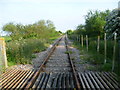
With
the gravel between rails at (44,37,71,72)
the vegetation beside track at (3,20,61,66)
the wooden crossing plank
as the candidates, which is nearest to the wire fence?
the wooden crossing plank

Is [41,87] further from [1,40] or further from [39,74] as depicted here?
[1,40]

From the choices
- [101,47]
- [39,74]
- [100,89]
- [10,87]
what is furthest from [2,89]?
[101,47]

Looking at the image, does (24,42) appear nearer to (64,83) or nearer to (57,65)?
(57,65)

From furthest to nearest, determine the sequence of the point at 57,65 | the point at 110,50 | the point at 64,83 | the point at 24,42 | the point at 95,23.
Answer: the point at 95,23 → the point at 24,42 → the point at 110,50 → the point at 57,65 → the point at 64,83

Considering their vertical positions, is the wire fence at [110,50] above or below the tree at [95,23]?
below

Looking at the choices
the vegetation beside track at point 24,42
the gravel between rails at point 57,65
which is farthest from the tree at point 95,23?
the gravel between rails at point 57,65

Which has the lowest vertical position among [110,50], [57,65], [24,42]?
[57,65]

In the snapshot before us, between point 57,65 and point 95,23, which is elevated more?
point 95,23

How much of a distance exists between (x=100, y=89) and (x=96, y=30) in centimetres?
1563

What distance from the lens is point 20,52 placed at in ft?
29.3

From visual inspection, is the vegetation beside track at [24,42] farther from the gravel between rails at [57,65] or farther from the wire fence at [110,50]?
the wire fence at [110,50]

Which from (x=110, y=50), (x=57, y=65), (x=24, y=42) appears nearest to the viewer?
(x=57, y=65)

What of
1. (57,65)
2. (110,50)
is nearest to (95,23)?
(110,50)

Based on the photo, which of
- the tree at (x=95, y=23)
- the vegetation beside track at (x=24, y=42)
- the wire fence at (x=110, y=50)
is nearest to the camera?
the wire fence at (x=110, y=50)
